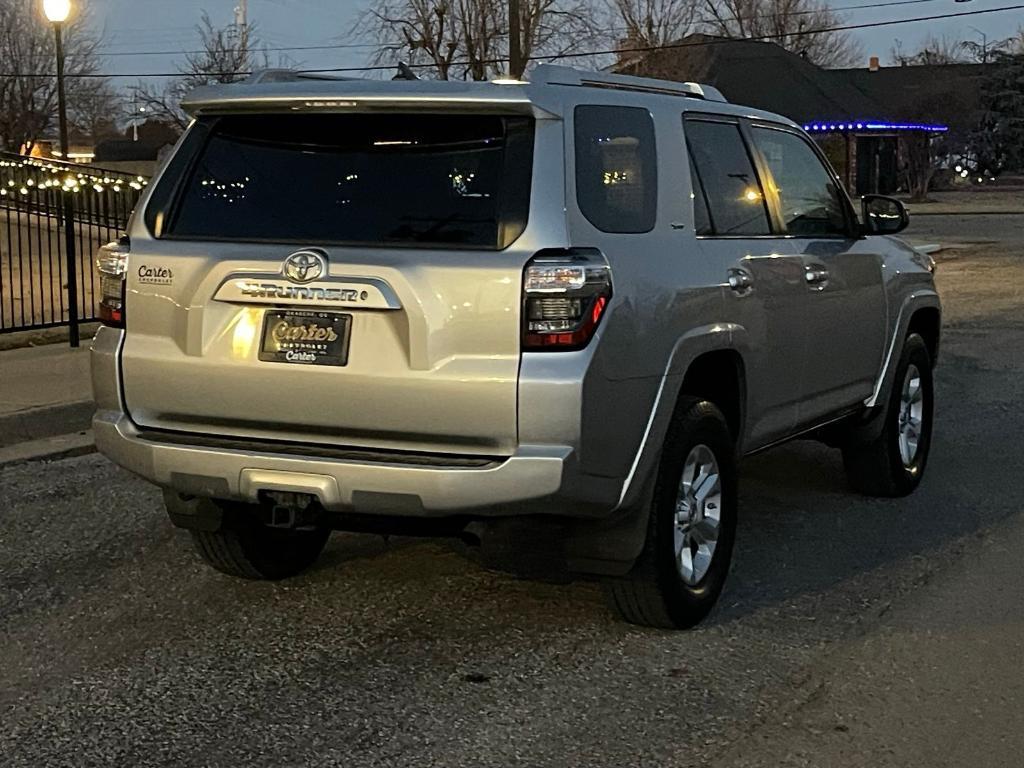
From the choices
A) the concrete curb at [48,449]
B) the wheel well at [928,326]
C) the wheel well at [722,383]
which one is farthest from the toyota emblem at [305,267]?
the concrete curb at [48,449]

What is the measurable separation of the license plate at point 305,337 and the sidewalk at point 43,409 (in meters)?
4.27

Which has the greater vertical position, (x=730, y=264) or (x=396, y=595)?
(x=730, y=264)

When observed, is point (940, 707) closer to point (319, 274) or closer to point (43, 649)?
point (319, 274)

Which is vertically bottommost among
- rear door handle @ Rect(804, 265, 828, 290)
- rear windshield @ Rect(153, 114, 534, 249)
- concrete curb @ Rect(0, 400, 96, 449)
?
concrete curb @ Rect(0, 400, 96, 449)

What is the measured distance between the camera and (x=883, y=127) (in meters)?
52.5

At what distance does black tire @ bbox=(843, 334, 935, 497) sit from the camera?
7.32m

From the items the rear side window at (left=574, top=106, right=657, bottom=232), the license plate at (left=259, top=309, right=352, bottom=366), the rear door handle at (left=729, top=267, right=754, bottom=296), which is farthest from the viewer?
the rear door handle at (left=729, top=267, right=754, bottom=296)

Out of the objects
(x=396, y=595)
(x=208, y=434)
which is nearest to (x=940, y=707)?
(x=396, y=595)

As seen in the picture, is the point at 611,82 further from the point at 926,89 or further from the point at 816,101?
→ the point at 926,89

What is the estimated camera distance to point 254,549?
5.71m

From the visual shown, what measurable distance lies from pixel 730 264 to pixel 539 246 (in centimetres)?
127

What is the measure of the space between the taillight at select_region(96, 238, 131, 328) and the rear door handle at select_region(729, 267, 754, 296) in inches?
88.5

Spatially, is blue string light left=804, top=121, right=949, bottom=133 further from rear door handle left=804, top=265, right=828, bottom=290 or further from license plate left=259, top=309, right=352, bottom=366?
→ license plate left=259, top=309, right=352, bottom=366

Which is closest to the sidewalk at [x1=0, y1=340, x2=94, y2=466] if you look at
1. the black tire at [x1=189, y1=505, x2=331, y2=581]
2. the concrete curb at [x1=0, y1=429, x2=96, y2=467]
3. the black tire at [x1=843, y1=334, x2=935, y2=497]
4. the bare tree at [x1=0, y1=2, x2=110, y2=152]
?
the concrete curb at [x1=0, y1=429, x2=96, y2=467]
